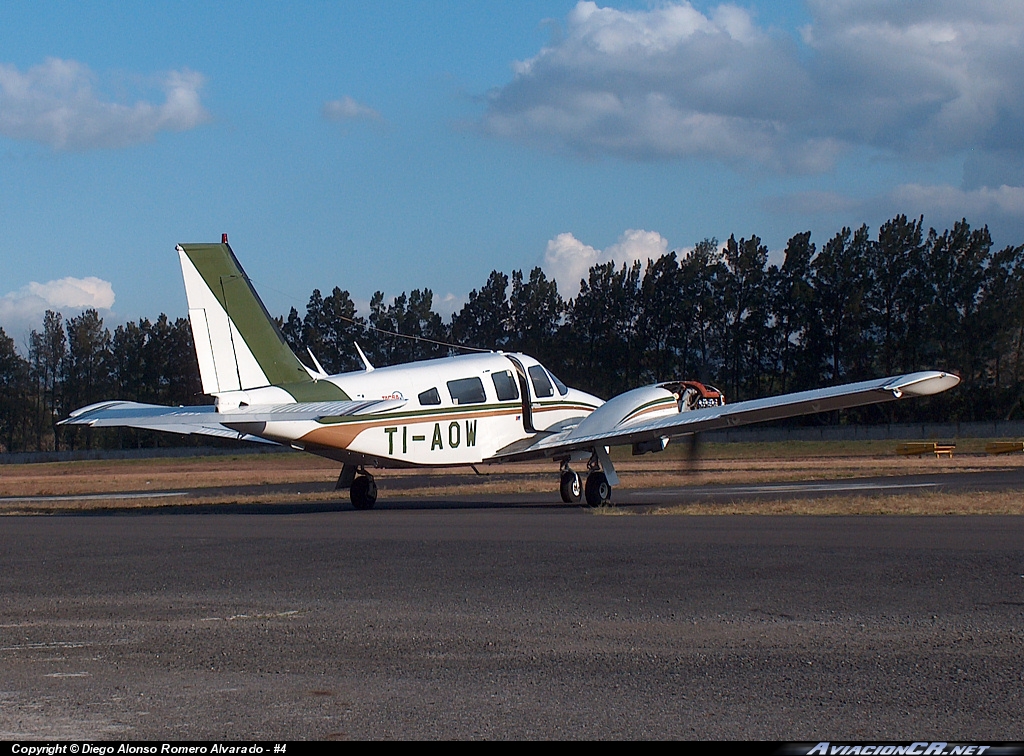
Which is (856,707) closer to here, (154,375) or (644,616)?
(644,616)

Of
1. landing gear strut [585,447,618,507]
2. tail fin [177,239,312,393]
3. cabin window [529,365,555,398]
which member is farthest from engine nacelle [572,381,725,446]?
tail fin [177,239,312,393]

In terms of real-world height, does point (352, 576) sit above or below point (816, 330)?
below

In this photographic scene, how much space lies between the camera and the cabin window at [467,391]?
924 inches

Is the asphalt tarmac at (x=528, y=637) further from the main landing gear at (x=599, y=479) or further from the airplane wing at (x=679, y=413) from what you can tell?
the main landing gear at (x=599, y=479)

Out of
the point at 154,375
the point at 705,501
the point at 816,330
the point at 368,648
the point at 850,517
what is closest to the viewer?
the point at 368,648

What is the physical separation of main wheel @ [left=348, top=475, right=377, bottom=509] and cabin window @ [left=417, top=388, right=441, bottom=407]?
2.47 meters

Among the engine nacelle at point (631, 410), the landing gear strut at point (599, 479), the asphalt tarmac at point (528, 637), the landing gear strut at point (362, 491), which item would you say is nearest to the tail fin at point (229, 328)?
the landing gear strut at point (362, 491)

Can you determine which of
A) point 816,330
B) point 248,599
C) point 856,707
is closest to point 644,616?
point 856,707

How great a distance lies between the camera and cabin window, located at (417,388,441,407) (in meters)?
22.9

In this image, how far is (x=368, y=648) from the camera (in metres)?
8.16

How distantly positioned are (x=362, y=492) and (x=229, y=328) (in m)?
4.87

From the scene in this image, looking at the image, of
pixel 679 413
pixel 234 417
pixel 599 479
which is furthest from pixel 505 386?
pixel 234 417

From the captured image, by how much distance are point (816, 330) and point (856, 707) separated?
84.4m
